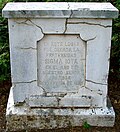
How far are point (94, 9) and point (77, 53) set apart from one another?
1.55 feet

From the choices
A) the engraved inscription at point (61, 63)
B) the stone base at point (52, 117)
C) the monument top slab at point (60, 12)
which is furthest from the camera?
the stone base at point (52, 117)

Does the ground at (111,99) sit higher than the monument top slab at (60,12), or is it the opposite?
the monument top slab at (60,12)

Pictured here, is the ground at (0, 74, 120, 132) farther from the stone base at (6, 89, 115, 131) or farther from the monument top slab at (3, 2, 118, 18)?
the monument top slab at (3, 2, 118, 18)

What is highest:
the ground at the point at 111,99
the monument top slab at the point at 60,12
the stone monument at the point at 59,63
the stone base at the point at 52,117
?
the monument top slab at the point at 60,12

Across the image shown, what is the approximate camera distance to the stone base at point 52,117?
3.09m

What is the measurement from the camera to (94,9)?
2.74 m

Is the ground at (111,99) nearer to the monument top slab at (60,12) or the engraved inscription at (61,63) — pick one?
the engraved inscription at (61,63)

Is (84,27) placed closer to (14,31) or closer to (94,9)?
(94,9)

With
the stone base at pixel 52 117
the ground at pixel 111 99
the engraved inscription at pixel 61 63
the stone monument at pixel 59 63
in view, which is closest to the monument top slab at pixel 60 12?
the stone monument at pixel 59 63

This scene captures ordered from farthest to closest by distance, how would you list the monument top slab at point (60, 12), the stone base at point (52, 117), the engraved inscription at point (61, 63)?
the stone base at point (52, 117) → the engraved inscription at point (61, 63) → the monument top slab at point (60, 12)

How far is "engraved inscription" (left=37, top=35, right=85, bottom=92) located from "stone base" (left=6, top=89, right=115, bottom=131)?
0.24m

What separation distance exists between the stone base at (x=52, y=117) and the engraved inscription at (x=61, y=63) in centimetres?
24

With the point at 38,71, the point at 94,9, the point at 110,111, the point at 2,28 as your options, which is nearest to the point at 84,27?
the point at 94,9

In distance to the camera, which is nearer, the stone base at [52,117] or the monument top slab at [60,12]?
the monument top slab at [60,12]
